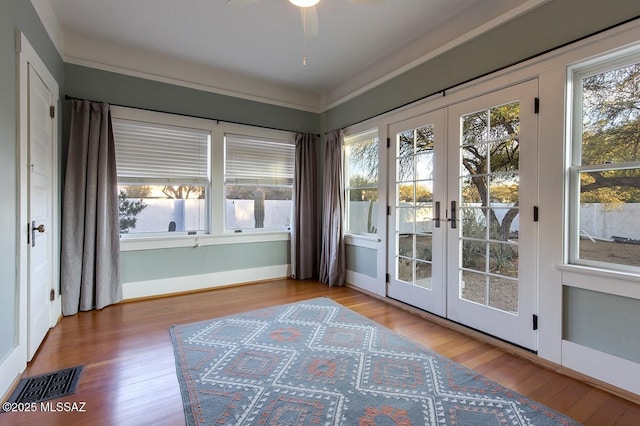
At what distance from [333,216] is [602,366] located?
311cm

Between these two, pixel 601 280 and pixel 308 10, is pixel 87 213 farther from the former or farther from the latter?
pixel 601 280

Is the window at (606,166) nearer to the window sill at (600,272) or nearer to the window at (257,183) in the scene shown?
the window sill at (600,272)

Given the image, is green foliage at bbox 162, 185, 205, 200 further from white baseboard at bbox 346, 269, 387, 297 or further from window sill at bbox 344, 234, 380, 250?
white baseboard at bbox 346, 269, 387, 297

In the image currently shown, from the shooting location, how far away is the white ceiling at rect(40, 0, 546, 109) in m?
2.74

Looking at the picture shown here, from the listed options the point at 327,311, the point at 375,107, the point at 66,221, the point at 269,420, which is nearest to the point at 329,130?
the point at 375,107

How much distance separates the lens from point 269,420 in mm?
1629

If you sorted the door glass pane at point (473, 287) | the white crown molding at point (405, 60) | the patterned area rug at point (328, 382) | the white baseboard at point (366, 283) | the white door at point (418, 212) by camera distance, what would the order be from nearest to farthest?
the patterned area rug at point (328, 382)
the white crown molding at point (405, 60)
the door glass pane at point (473, 287)
the white door at point (418, 212)
the white baseboard at point (366, 283)

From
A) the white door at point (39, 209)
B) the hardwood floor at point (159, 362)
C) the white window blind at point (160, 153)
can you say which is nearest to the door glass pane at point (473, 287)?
the hardwood floor at point (159, 362)

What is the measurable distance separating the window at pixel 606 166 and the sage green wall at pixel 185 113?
3.49 meters

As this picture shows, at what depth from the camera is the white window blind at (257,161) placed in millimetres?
4312

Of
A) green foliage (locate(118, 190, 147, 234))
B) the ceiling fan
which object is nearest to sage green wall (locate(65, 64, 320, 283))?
green foliage (locate(118, 190, 147, 234))

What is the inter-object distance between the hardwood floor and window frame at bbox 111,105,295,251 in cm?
72

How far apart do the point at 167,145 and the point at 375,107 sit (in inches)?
105

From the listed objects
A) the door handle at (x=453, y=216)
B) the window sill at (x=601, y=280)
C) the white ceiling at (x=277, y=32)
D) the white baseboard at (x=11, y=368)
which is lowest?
the white baseboard at (x=11, y=368)
